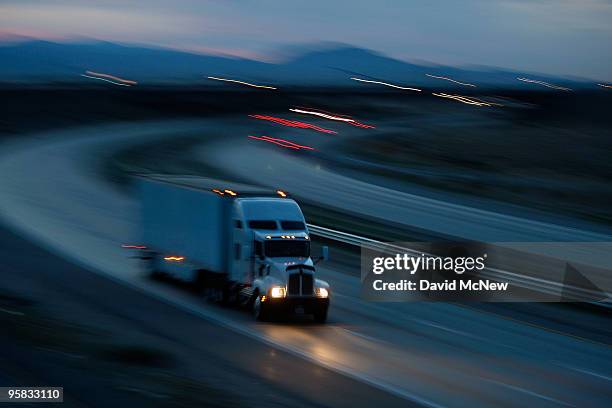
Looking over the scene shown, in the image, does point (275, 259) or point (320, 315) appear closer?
point (275, 259)

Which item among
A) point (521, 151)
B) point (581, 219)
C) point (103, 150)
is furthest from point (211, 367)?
point (521, 151)

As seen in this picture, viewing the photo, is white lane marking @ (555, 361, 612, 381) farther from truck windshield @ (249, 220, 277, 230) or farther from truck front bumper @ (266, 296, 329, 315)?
truck windshield @ (249, 220, 277, 230)

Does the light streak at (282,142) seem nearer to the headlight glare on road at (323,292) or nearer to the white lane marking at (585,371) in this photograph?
the headlight glare on road at (323,292)

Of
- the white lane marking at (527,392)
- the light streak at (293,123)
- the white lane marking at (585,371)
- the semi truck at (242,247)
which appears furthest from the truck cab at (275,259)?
the light streak at (293,123)

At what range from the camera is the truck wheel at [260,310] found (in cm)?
2591

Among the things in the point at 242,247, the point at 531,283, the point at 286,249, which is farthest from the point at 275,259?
the point at 531,283

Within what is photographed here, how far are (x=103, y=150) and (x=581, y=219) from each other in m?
39.3

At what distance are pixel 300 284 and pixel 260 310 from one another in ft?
3.77

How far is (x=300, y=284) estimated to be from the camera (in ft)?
84.5

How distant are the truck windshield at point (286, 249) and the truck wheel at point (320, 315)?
1.33 metres

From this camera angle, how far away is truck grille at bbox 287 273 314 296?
25611 mm

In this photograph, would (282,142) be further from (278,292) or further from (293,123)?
(278,292)

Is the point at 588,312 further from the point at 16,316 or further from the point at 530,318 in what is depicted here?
the point at 16,316

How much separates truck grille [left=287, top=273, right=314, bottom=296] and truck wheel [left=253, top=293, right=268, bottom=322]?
78 cm
